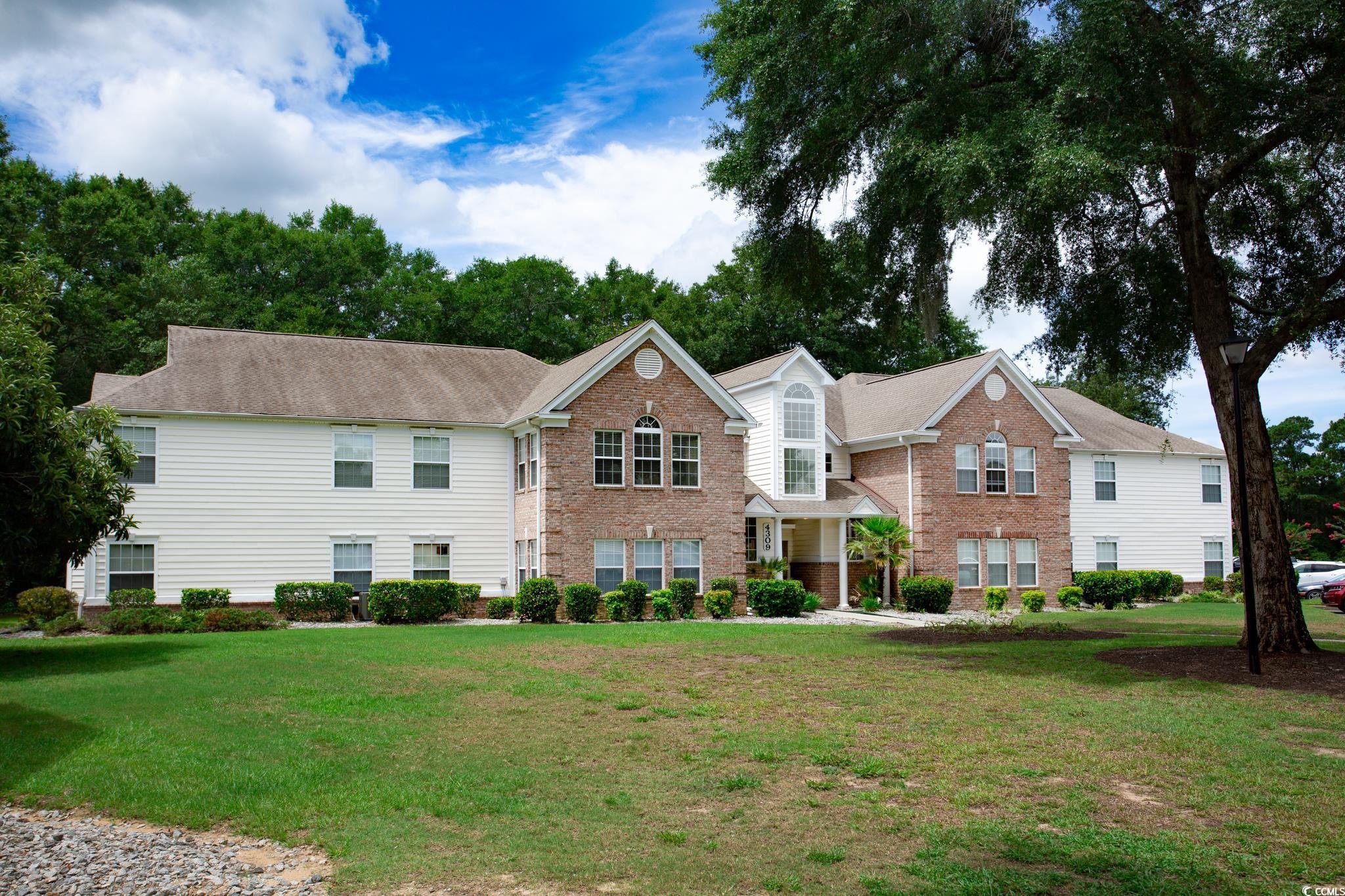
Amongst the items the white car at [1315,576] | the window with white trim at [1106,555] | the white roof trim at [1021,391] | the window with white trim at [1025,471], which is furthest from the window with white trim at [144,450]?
the white car at [1315,576]

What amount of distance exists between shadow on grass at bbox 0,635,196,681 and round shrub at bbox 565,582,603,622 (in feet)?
29.3

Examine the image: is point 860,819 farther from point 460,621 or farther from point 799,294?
point 460,621

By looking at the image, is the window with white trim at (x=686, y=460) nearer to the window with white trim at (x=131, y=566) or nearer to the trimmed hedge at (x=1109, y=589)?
the window with white trim at (x=131, y=566)

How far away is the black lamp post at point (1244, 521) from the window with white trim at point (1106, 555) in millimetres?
21713

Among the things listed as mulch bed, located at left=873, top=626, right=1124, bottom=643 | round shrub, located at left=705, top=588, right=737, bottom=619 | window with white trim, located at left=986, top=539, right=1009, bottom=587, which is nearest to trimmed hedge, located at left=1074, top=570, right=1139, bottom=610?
window with white trim, located at left=986, top=539, right=1009, bottom=587

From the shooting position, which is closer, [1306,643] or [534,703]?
[534,703]

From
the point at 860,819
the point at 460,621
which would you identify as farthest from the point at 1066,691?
the point at 460,621

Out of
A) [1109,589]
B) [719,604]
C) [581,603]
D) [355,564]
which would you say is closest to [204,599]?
[355,564]

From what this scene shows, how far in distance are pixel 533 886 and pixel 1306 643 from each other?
46.2 feet

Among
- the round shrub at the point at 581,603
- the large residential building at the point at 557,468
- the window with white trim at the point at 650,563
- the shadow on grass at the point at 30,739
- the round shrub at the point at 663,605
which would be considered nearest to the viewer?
the shadow on grass at the point at 30,739

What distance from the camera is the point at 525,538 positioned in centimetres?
2769

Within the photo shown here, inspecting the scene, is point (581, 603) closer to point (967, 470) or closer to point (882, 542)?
point (882, 542)

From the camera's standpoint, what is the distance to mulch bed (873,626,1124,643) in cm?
1944

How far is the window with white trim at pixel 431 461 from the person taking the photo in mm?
27531
